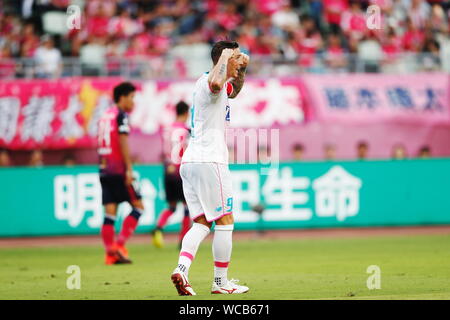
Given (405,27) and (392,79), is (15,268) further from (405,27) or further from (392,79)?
(405,27)

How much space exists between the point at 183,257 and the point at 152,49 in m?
14.5

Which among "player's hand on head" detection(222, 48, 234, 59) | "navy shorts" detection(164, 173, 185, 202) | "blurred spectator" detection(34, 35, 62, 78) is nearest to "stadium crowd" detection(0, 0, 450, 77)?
"blurred spectator" detection(34, 35, 62, 78)

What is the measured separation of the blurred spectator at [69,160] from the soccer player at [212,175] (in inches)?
443

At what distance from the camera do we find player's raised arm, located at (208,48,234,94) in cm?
924

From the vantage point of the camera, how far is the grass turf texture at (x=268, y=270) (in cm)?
981

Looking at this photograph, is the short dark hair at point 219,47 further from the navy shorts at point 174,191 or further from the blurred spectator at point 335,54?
the blurred spectator at point 335,54

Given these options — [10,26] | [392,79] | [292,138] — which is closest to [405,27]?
[392,79]

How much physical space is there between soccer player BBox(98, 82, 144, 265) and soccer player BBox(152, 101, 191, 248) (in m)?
1.53

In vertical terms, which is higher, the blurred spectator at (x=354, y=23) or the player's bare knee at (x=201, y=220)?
the blurred spectator at (x=354, y=23)

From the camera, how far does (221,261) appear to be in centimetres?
960

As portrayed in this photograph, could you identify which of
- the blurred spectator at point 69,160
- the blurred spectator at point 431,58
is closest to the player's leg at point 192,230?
the blurred spectator at point 69,160

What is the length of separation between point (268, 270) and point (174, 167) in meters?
4.53

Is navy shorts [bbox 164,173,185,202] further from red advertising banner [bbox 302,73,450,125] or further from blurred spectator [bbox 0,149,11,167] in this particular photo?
red advertising banner [bbox 302,73,450,125]
